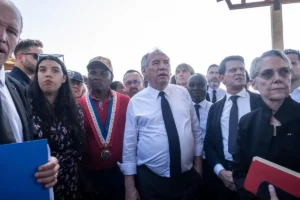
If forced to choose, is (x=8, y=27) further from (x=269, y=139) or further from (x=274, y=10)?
(x=274, y=10)

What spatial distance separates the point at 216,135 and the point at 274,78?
1035 mm

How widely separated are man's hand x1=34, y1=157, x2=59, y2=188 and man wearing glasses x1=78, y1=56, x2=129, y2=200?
1.28 meters

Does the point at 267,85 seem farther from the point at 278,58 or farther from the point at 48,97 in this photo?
the point at 48,97

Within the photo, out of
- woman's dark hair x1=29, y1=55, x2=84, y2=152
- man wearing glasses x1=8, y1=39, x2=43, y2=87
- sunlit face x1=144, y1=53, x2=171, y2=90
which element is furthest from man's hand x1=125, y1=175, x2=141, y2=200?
man wearing glasses x1=8, y1=39, x2=43, y2=87

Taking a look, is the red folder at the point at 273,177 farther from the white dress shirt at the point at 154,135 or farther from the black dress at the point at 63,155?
the black dress at the point at 63,155

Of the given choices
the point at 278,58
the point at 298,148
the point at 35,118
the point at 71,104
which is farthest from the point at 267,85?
the point at 35,118

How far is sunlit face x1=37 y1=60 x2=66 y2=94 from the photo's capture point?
2.35m

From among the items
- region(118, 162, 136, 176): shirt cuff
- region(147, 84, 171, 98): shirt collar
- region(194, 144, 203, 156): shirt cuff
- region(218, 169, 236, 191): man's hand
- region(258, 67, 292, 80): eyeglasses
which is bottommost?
region(218, 169, 236, 191): man's hand

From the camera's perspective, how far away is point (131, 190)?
2416 mm

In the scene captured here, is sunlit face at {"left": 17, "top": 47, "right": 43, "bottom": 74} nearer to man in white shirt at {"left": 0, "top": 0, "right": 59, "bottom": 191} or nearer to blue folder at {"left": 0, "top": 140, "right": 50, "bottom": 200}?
man in white shirt at {"left": 0, "top": 0, "right": 59, "bottom": 191}

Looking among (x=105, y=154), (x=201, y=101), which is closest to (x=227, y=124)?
(x=201, y=101)

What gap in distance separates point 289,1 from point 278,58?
15.6ft

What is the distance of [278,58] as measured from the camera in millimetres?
1827

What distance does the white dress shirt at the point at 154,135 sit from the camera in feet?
7.81
